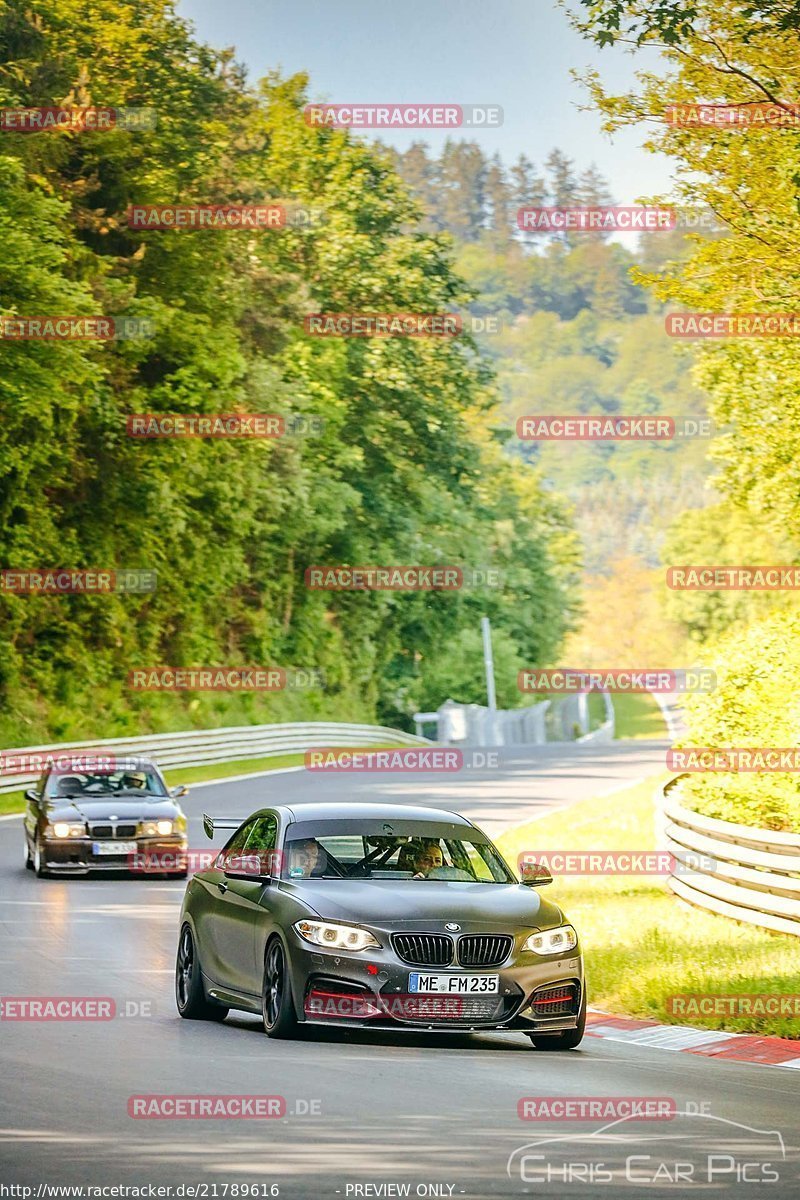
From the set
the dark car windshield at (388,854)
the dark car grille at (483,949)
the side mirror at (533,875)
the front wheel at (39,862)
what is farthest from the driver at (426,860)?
the front wheel at (39,862)

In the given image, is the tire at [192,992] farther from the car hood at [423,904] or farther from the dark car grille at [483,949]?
the dark car grille at [483,949]

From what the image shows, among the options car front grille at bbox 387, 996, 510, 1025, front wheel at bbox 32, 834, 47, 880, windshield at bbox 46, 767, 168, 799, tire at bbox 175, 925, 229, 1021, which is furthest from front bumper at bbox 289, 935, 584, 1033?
windshield at bbox 46, 767, 168, 799

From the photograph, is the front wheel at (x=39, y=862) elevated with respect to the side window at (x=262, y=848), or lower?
lower

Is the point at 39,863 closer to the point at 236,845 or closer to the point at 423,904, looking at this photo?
the point at 236,845

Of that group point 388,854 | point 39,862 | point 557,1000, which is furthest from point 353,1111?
point 39,862

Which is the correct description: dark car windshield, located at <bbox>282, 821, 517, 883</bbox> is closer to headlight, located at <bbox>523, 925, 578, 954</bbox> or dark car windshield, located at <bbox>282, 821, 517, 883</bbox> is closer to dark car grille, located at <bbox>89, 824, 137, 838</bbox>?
headlight, located at <bbox>523, 925, 578, 954</bbox>

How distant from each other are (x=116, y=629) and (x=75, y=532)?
3343 millimetres

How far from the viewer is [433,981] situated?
1134 centimetres

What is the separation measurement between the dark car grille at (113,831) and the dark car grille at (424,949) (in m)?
13.7

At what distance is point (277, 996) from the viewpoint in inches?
464

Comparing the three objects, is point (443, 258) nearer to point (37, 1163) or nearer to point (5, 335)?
point (5, 335)

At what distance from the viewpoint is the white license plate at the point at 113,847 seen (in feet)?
80.3

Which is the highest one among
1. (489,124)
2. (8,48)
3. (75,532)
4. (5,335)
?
(8,48)

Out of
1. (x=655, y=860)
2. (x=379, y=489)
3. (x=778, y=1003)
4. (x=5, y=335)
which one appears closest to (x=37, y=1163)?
(x=778, y=1003)
